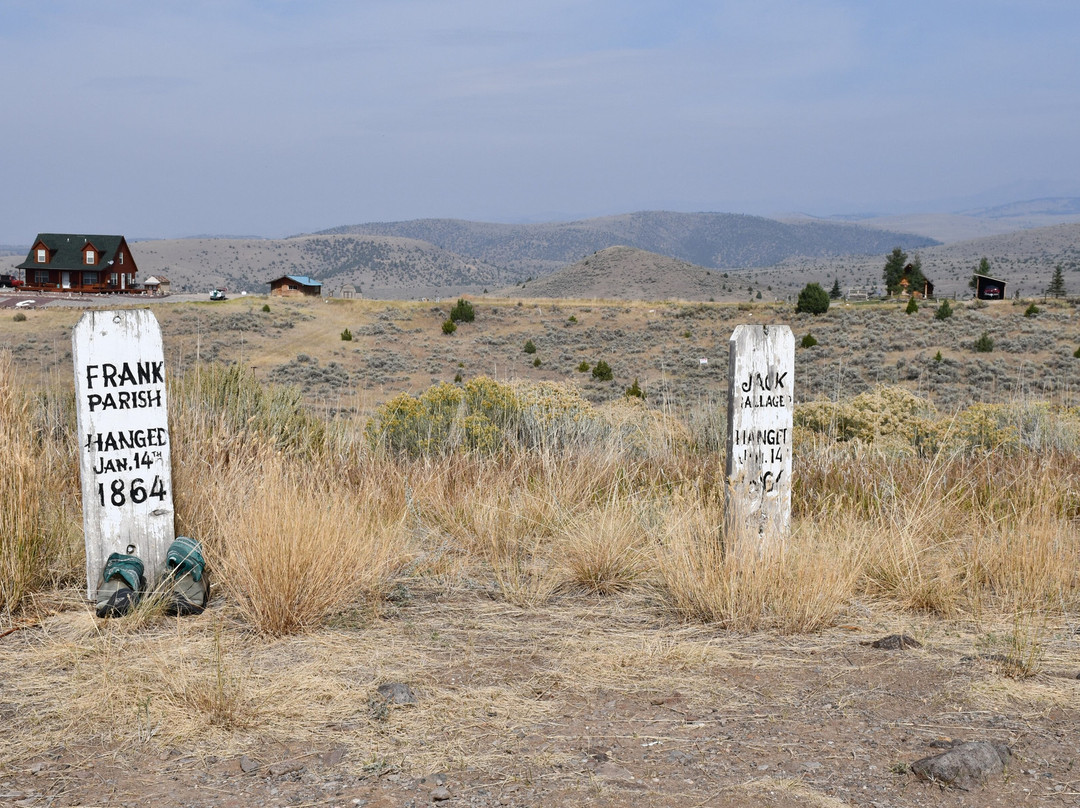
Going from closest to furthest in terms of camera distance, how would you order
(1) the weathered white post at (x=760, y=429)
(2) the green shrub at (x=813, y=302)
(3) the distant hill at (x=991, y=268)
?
(1) the weathered white post at (x=760, y=429), (2) the green shrub at (x=813, y=302), (3) the distant hill at (x=991, y=268)

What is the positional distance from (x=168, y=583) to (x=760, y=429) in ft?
11.4

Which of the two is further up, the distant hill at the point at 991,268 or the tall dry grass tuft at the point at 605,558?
the distant hill at the point at 991,268

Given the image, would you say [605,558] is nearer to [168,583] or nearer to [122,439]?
[168,583]

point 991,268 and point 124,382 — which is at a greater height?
point 991,268

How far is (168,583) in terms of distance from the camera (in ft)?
16.9

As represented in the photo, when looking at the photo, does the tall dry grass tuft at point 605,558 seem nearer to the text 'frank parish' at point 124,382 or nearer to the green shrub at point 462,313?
the text 'frank parish' at point 124,382

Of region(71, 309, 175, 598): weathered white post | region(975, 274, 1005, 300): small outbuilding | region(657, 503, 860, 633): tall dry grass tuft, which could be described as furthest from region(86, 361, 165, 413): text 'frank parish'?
region(975, 274, 1005, 300): small outbuilding

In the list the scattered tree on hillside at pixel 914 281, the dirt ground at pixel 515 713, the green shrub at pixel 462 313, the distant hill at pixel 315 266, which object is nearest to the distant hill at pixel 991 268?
the scattered tree on hillside at pixel 914 281

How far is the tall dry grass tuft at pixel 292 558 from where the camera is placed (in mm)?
4770

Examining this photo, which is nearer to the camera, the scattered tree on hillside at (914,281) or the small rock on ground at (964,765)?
the small rock on ground at (964,765)

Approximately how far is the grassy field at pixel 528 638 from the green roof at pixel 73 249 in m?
62.3

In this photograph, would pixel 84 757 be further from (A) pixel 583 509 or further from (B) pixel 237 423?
Result: (B) pixel 237 423

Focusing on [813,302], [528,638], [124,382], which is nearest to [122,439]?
[124,382]

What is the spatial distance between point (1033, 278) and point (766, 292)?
36.1m
